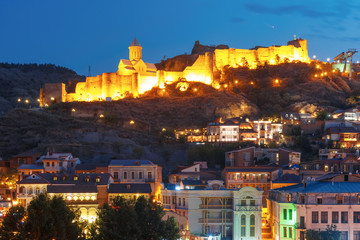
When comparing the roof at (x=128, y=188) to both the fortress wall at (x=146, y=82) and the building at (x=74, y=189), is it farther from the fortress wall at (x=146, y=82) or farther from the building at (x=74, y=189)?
the fortress wall at (x=146, y=82)

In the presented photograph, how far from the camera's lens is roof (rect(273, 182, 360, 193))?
2549 inches

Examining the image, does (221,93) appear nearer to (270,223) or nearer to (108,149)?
(108,149)

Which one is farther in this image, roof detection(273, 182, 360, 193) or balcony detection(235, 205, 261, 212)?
balcony detection(235, 205, 261, 212)

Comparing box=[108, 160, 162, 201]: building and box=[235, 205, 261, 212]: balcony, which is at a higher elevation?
box=[108, 160, 162, 201]: building

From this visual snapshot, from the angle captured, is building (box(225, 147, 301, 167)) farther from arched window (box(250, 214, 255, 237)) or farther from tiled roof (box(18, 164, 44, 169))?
tiled roof (box(18, 164, 44, 169))

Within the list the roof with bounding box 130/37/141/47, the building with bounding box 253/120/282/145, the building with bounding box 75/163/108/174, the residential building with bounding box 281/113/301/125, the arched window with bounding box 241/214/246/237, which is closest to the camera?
the arched window with bounding box 241/214/246/237

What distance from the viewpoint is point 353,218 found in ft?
209

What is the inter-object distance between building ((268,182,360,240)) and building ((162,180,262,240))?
4.39 m

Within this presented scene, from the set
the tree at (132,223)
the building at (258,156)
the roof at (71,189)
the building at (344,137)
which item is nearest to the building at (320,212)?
the tree at (132,223)

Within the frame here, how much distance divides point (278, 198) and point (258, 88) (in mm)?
77711

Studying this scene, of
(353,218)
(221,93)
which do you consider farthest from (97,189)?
(221,93)

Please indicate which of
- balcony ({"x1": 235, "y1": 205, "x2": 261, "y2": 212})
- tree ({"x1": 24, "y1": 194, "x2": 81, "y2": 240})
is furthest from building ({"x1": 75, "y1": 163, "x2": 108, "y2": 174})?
tree ({"x1": 24, "y1": 194, "x2": 81, "y2": 240})

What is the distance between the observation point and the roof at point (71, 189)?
246 feet

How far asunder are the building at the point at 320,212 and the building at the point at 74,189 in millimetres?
22486
